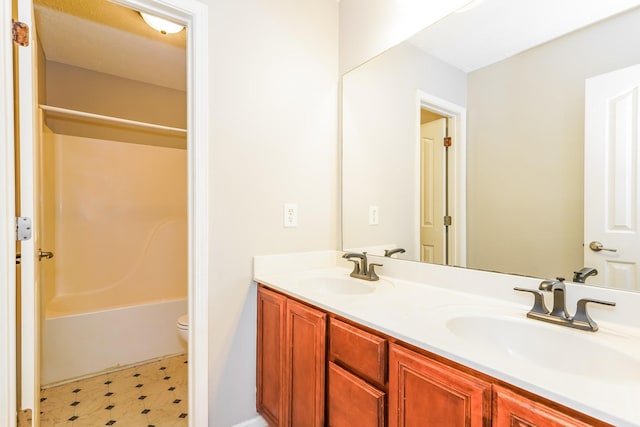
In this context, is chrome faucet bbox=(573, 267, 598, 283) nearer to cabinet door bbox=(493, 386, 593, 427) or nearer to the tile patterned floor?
cabinet door bbox=(493, 386, 593, 427)

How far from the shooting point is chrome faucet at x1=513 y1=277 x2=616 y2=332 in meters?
0.86

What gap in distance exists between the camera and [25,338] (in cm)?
111

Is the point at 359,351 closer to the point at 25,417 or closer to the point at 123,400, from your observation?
the point at 25,417

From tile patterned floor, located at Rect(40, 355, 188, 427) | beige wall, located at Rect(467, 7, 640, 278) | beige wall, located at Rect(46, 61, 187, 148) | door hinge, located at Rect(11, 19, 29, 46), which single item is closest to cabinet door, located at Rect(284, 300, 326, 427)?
beige wall, located at Rect(467, 7, 640, 278)

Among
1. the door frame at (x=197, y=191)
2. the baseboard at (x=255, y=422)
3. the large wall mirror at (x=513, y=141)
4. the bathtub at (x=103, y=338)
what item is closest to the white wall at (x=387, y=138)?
the large wall mirror at (x=513, y=141)

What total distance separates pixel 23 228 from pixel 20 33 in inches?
26.8

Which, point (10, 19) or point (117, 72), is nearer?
point (10, 19)

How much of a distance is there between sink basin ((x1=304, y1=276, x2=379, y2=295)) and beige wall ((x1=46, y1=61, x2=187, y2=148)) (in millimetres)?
2250

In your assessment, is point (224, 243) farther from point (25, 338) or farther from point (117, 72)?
point (117, 72)

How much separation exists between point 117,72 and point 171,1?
1.77 meters

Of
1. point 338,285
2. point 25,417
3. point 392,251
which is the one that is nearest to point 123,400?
point 25,417

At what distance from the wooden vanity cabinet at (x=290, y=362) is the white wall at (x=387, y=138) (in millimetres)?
604

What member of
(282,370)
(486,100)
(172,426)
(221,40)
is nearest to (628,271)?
(486,100)

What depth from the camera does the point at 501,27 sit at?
118cm
